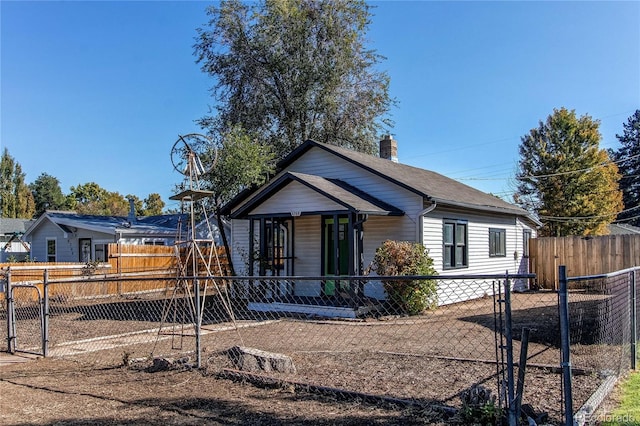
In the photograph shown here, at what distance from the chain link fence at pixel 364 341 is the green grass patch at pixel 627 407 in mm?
237

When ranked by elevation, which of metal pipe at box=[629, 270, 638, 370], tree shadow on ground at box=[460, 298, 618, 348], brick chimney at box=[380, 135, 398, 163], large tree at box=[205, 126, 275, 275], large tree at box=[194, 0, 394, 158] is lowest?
tree shadow on ground at box=[460, 298, 618, 348]

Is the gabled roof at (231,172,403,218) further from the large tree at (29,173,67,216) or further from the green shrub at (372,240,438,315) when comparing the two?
the large tree at (29,173,67,216)

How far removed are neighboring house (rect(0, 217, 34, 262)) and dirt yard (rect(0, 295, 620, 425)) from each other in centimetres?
2204

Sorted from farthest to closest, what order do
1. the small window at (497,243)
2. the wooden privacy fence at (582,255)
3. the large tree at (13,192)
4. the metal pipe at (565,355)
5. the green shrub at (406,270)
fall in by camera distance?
the large tree at (13,192) < the wooden privacy fence at (582,255) < the small window at (497,243) < the green shrub at (406,270) < the metal pipe at (565,355)

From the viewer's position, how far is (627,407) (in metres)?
4.53

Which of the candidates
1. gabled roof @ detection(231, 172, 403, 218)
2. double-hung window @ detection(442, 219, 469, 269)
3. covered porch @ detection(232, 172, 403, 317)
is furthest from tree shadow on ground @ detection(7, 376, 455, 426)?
double-hung window @ detection(442, 219, 469, 269)

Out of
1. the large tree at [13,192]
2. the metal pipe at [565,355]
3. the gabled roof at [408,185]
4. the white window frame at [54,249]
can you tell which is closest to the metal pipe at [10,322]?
the metal pipe at [565,355]

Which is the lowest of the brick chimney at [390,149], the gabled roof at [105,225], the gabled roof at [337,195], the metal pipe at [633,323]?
the metal pipe at [633,323]

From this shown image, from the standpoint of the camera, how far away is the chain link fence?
4.83 m

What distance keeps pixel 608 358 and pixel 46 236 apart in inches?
942

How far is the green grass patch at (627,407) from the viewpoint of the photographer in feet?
13.5

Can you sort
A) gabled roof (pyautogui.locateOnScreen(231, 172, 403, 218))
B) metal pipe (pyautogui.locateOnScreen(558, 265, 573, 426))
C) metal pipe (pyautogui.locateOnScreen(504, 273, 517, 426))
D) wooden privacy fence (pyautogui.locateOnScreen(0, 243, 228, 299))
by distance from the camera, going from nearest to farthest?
metal pipe (pyautogui.locateOnScreen(558, 265, 573, 426)) → metal pipe (pyautogui.locateOnScreen(504, 273, 517, 426)) → gabled roof (pyautogui.locateOnScreen(231, 172, 403, 218)) → wooden privacy fence (pyautogui.locateOnScreen(0, 243, 228, 299))

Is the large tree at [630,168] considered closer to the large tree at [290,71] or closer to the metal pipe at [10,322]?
the large tree at [290,71]

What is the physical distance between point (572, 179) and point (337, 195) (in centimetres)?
2532
